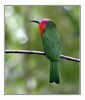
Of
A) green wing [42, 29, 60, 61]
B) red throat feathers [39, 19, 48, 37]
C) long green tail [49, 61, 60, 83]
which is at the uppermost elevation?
red throat feathers [39, 19, 48, 37]

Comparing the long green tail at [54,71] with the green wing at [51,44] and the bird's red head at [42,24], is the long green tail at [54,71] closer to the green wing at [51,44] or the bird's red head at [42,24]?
the green wing at [51,44]

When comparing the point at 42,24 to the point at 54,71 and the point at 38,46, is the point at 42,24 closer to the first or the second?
the point at 38,46

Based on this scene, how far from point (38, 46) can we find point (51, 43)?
87 mm

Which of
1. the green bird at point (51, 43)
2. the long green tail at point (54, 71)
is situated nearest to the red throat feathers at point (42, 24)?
the green bird at point (51, 43)

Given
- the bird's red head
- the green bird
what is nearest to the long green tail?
the green bird

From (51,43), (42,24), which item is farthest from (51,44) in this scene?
(42,24)

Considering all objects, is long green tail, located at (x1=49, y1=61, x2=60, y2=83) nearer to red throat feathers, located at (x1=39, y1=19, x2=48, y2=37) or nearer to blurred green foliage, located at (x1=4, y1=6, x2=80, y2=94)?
blurred green foliage, located at (x1=4, y1=6, x2=80, y2=94)

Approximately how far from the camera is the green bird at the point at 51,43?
206 inches

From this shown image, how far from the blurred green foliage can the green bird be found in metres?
0.03

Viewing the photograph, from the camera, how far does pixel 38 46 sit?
527 cm

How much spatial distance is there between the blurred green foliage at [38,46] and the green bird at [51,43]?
26 millimetres

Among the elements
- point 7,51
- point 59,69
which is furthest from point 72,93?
point 7,51

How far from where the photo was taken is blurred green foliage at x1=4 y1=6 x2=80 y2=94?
525cm
